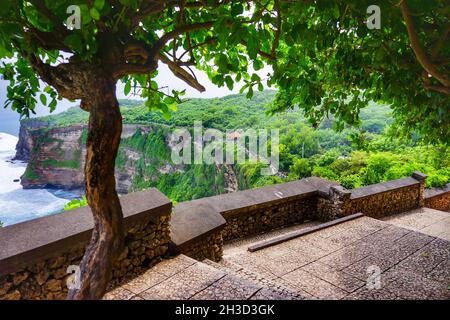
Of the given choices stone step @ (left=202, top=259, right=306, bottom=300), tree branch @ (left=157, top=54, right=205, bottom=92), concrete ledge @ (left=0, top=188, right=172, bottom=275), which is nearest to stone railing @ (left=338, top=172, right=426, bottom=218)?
stone step @ (left=202, top=259, right=306, bottom=300)

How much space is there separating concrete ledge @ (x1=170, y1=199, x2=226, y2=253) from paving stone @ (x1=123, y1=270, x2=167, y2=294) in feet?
1.90

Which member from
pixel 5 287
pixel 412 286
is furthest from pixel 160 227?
pixel 412 286

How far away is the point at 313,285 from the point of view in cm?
471

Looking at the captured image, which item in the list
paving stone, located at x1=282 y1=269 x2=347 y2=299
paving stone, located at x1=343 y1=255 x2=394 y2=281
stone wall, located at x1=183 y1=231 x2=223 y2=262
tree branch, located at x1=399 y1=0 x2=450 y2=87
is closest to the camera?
tree branch, located at x1=399 y1=0 x2=450 y2=87

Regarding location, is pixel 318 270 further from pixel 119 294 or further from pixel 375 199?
pixel 375 199

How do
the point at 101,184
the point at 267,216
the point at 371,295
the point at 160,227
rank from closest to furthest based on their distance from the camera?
the point at 101,184, the point at 160,227, the point at 371,295, the point at 267,216

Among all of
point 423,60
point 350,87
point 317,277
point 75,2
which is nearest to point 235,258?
point 317,277

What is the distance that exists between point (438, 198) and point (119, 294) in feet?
43.5

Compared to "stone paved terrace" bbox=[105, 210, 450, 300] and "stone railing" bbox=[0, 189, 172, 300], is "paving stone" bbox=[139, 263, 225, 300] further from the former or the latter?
"stone railing" bbox=[0, 189, 172, 300]

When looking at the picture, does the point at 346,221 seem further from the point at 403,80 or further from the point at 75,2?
the point at 75,2

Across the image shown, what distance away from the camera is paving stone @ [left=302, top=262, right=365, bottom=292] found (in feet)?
15.3

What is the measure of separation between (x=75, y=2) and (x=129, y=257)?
3154 mm

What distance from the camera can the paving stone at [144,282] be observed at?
354 cm
